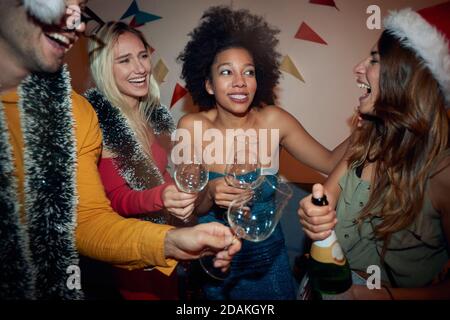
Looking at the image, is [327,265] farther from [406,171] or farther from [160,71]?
[160,71]

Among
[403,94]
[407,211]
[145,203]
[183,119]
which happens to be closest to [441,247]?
[407,211]

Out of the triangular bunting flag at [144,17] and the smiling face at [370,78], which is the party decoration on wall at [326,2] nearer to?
the smiling face at [370,78]

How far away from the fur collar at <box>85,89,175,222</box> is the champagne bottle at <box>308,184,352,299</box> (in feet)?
2.55

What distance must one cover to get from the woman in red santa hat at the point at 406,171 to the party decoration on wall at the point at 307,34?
572mm

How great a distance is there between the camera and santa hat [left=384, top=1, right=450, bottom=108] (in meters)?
1.05

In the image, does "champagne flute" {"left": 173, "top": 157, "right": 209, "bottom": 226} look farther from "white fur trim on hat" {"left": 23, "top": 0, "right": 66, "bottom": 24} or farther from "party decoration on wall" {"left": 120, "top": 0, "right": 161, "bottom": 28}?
"party decoration on wall" {"left": 120, "top": 0, "right": 161, "bottom": 28}

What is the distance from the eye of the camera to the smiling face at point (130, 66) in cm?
137

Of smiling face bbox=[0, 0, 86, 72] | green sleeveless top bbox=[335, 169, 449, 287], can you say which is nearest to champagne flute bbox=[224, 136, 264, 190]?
green sleeveless top bbox=[335, 169, 449, 287]

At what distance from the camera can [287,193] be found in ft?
3.33

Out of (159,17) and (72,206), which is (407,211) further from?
(159,17)

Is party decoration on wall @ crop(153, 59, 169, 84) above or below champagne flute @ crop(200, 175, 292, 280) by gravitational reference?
above

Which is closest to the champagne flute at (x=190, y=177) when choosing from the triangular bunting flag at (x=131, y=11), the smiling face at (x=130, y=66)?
the smiling face at (x=130, y=66)

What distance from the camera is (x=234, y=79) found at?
62.7 inches

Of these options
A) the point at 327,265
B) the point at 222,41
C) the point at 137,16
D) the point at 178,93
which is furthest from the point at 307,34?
the point at 327,265
